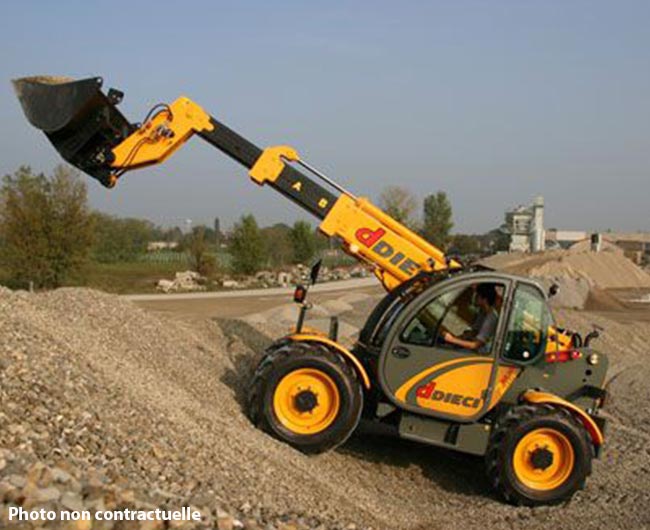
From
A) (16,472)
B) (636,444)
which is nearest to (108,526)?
(16,472)

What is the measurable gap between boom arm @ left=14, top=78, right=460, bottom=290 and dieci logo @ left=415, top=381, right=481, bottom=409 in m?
1.25

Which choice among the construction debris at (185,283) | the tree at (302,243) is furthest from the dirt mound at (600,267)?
the construction debris at (185,283)

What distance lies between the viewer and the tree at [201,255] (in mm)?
42344

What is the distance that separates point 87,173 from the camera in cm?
855

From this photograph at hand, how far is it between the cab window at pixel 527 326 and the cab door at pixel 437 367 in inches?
5.2

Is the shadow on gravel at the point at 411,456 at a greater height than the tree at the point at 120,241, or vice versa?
the tree at the point at 120,241

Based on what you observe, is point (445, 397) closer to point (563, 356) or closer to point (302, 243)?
point (563, 356)

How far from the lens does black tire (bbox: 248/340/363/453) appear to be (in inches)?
314

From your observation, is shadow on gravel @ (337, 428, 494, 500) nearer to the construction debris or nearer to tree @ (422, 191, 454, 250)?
the construction debris

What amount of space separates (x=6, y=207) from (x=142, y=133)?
2045 centimetres

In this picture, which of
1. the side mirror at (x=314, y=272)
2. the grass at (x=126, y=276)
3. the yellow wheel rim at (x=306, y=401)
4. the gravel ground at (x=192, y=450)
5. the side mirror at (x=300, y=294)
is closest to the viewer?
the gravel ground at (x=192, y=450)

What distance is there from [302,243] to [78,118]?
4425cm

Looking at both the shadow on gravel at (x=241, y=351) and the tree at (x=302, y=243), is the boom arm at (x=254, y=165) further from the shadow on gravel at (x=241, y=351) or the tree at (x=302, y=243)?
the tree at (x=302, y=243)

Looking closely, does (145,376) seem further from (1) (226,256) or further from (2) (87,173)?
(1) (226,256)
